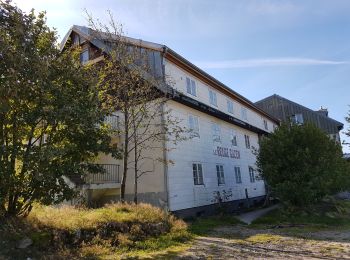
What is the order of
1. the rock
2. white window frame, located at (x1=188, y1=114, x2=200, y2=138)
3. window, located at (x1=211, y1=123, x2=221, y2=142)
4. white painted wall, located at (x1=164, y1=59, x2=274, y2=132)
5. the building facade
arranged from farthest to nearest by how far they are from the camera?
the building facade → window, located at (x1=211, y1=123, x2=221, y2=142) → white window frame, located at (x1=188, y1=114, x2=200, y2=138) → white painted wall, located at (x1=164, y1=59, x2=274, y2=132) → the rock

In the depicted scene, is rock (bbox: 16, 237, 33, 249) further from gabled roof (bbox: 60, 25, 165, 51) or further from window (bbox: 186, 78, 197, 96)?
window (bbox: 186, 78, 197, 96)

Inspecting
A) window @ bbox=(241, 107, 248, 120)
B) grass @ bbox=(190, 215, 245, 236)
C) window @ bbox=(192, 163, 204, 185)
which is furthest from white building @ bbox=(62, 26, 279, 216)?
window @ bbox=(241, 107, 248, 120)

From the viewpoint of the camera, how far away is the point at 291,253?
1072 cm

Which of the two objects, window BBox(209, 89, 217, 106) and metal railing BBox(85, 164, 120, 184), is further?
window BBox(209, 89, 217, 106)

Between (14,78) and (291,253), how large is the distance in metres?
9.31

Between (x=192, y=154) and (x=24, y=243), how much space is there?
1315 cm

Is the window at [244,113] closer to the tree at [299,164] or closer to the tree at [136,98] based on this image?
the tree at [299,164]

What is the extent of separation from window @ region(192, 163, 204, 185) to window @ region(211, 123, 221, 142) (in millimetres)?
3306

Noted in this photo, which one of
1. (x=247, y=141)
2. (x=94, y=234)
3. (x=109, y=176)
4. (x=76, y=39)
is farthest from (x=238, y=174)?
(x=94, y=234)

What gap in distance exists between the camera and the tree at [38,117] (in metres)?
9.80

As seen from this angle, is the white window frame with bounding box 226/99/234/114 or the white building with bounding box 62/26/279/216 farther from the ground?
the white window frame with bounding box 226/99/234/114

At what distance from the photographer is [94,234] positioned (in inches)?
445

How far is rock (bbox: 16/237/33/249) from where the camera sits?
939cm

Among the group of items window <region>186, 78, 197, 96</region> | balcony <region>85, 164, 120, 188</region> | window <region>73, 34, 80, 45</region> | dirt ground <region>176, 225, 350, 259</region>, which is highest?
window <region>73, 34, 80, 45</region>
